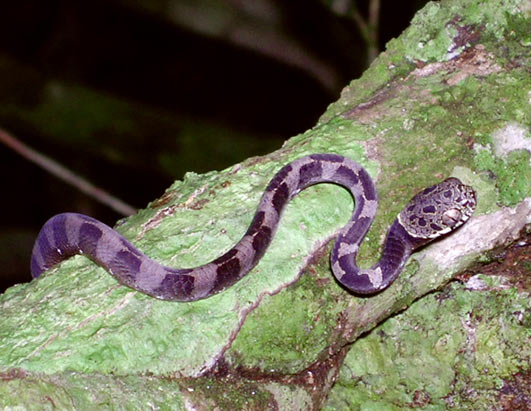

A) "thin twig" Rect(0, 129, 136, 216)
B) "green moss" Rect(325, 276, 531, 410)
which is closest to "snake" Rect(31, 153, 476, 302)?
"green moss" Rect(325, 276, 531, 410)

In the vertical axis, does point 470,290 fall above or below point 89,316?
below

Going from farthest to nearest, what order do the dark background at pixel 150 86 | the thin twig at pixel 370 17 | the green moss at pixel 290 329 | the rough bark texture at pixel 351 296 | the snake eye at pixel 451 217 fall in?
the dark background at pixel 150 86
the thin twig at pixel 370 17
the snake eye at pixel 451 217
the green moss at pixel 290 329
the rough bark texture at pixel 351 296

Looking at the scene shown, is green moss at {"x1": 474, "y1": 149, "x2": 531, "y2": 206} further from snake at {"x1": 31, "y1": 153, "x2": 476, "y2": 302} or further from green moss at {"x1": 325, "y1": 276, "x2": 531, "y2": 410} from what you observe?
green moss at {"x1": 325, "y1": 276, "x2": 531, "y2": 410}

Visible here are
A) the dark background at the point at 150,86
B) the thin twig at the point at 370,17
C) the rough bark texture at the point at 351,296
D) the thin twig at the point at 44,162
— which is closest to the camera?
the rough bark texture at the point at 351,296

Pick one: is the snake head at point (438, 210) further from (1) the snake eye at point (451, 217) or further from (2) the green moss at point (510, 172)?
(2) the green moss at point (510, 172)

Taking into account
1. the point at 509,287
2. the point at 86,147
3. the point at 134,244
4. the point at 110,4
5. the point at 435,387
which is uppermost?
the point at 110,4

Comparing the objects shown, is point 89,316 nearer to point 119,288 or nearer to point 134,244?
point 119,288

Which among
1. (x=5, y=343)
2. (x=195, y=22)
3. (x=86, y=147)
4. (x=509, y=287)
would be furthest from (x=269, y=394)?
(x=195, y=22)

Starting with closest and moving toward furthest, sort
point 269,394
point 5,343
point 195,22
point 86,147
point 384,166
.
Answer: point 5,343, point 269,394, point 384,166, point 86,147, point 195,22

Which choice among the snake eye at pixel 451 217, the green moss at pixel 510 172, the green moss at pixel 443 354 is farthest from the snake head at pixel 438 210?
the green moss at pixel 443 354
